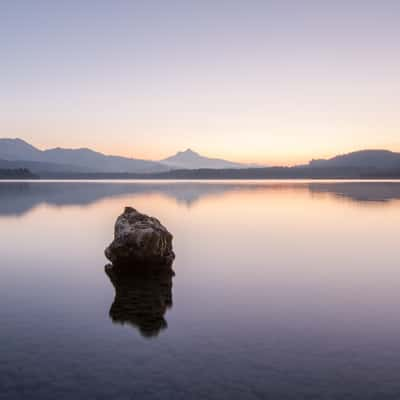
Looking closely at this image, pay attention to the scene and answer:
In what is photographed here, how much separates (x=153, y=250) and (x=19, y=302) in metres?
5.10

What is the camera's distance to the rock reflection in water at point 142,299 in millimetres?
9116

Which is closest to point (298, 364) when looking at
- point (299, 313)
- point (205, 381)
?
point (205, 381)

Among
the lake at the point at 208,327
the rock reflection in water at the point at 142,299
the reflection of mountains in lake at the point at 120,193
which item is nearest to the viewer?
the lake at the point at 208,327

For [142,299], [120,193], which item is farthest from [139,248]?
[120,193]

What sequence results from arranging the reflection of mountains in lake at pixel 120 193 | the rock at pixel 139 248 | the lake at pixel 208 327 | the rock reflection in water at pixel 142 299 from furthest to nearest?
1. the reflection of mountains in lake at pixel 120 193
2. the rock at pixel 139 248
3. the rock reflection in water at pixel 142 299
4. the lake at pixel 208 327

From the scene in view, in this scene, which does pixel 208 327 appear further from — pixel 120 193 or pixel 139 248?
pixel 120 193

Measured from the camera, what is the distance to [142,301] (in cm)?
1077

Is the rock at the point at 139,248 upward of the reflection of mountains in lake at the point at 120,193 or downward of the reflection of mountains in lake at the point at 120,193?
upward

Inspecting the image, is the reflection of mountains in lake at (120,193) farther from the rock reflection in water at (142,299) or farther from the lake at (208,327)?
the lake at (208,327)

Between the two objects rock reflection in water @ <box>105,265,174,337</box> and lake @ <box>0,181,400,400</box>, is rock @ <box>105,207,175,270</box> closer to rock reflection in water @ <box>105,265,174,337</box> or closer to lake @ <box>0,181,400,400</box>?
rock reflection in water @ <box>105,265,174,337</box>

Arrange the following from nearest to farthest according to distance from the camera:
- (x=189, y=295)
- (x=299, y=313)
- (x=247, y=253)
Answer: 1. (x=299, y=313)
2. (x=189, y=295)
3. (x=247, y=253)

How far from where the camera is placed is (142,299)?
11.0 m

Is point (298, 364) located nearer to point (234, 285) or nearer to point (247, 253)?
point (234, 285)

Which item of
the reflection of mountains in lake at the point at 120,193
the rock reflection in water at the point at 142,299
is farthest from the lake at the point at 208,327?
the reflection of mountains in lake at the point at 120,193
